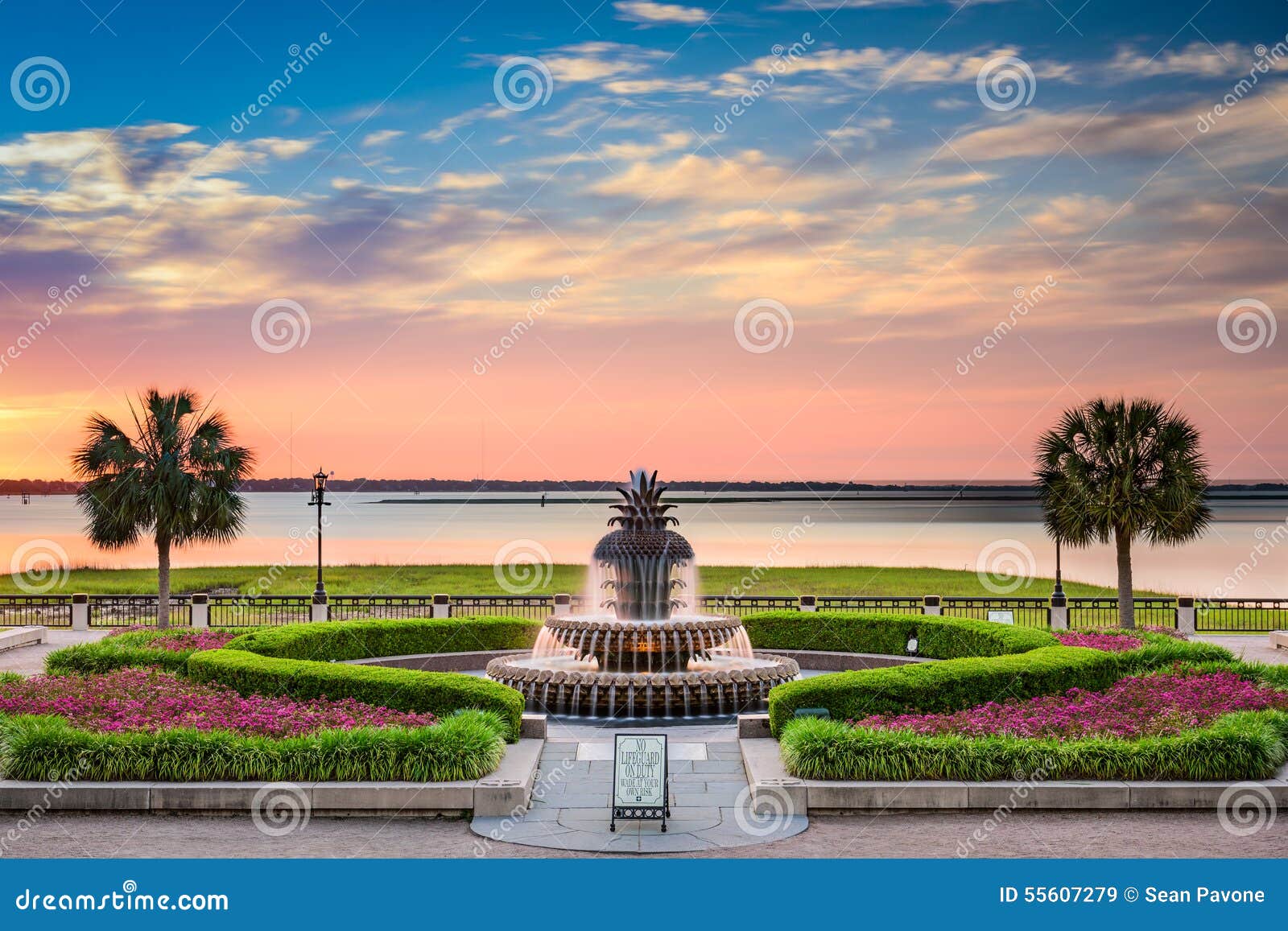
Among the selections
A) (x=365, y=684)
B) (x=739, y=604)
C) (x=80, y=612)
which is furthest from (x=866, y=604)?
(x=80, y=612)

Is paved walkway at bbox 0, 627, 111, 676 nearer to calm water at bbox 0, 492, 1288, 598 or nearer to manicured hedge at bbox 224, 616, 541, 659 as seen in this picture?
manicured hedge at bbox 224, 616, 541, 659

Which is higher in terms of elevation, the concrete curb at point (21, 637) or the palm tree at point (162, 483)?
the palm tree at point (162, 483)

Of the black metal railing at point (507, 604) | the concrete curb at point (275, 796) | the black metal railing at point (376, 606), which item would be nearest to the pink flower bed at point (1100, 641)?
the concrete curb at point (275, 796)

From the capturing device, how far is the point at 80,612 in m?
31.0

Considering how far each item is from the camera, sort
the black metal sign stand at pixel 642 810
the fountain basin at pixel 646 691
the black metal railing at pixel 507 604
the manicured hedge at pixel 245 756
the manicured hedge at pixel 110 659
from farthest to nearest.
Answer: the black metal railing at pixel 507 604
the manicured hedge at pixel 110 659
the fountain basin at pixel 646 691
the manicured hedge at pixel 245 756
the black metal sign stand at pixel 642 810

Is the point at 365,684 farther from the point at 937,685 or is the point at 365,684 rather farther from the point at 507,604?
the point at 507,604

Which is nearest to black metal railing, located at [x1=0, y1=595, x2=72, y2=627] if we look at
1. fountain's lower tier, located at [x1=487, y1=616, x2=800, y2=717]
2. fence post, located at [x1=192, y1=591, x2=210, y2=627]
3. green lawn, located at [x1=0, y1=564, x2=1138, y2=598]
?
fence post, located at [x1=192, y1=591, x2=210, y2=627]

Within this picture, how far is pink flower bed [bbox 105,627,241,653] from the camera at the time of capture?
19906 millimetres

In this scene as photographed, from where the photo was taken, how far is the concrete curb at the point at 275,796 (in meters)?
11.2

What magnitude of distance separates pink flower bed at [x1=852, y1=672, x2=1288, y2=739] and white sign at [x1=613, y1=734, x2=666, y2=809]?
3.39 meters

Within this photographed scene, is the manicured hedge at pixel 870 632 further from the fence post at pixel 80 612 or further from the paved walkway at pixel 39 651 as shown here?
the fence post at pixel 80 612

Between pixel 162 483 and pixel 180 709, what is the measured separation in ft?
48.8

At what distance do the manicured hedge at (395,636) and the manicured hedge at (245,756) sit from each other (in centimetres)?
783

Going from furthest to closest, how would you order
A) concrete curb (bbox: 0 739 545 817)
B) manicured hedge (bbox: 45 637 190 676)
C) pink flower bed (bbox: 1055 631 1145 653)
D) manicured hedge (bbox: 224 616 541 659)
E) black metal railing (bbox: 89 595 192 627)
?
black metal railing (bbox: 89 595 192 627) < manicured hedge (bbox: 224 616 541 659) < pink flower bed (bbox: 1055 631 1145 653) < manicured hedge (bbox: 45 637 190 676) < concrete curb (bbox: 0 739 545 817)
